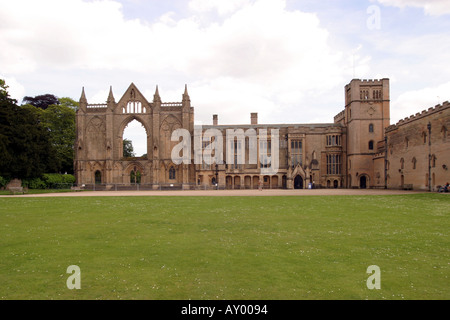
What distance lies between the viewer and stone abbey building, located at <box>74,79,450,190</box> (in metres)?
55.3

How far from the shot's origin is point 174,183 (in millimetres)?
60125

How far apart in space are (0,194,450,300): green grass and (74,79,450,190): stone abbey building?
4302cm

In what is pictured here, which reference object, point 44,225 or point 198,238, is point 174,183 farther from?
point 198,238

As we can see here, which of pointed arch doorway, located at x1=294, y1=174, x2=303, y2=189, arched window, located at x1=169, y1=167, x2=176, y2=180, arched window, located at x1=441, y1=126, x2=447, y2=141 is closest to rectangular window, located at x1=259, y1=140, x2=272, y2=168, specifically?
pointed arch doorway, located at x1=294, y1=174, x2=303, y2=189

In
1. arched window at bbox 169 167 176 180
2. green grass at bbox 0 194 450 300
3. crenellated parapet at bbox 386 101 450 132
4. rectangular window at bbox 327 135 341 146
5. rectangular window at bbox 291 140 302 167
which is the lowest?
green grass at bbox 0 194 450 300

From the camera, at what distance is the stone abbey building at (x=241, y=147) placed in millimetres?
55344

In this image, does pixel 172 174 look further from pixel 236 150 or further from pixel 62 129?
pixel 62 129

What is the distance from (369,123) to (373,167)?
7.33 m

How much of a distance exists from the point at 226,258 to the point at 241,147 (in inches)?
2104

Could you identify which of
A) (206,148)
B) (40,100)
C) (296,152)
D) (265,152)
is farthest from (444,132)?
(40,100)

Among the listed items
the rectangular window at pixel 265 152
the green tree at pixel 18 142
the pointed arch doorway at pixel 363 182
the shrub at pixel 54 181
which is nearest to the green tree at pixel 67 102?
the shrub at pixel 54 181

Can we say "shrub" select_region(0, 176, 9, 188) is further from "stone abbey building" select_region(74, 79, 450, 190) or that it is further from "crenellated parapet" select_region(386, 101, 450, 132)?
"crenellated parapet" select_region(386, 101, 450, 132)

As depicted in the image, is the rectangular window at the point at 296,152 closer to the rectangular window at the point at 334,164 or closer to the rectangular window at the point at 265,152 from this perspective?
the rectangular window at the point at 265,152
